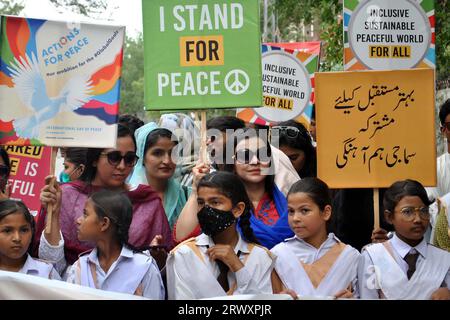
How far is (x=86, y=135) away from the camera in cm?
643

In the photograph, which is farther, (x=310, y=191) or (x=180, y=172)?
(x=180, y=172)

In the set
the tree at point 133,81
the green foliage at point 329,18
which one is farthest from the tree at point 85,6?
the tree at point 133,81

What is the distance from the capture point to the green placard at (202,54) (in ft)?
21.8

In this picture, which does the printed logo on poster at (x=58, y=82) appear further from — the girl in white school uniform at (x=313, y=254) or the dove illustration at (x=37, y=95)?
the girl in white school uniform at (x=313, y=254)

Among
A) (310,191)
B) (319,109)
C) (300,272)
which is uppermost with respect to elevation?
(319,109)

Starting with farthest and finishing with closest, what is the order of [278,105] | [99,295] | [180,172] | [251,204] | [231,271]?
[278,105], [180,172], [251,204], [231,271], [99,295]

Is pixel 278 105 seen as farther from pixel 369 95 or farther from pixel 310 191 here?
pixel 310 191

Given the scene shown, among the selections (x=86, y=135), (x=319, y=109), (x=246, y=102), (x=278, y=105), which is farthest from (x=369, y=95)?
(x=278, y=105)

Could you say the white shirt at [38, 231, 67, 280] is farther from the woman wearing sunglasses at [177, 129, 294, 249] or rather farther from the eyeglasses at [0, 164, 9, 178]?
the woman wearing sunglasses at [177, 129, 294, 249]

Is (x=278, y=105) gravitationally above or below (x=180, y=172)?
above

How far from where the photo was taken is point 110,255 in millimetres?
5914

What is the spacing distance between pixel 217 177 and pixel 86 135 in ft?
3.39

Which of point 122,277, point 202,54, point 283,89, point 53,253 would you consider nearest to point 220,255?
point 122,277

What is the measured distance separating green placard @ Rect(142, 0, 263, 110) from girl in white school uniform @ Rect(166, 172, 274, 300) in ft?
2.87
